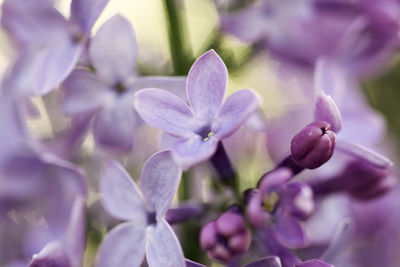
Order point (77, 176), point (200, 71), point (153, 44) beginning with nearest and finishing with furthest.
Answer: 1. point (200, 71)
2. point (77, 176)
3. point (153, 44)

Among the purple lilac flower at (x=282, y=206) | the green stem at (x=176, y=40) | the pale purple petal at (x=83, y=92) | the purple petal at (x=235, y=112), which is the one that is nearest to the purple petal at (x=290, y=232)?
the purple lilac flower at (x=282, y=206)

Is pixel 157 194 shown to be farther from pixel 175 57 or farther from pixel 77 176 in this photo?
pixel 175 57

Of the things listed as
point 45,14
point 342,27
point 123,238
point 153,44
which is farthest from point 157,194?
point 153,44

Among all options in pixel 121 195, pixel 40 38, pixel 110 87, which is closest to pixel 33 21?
pixel 40 38

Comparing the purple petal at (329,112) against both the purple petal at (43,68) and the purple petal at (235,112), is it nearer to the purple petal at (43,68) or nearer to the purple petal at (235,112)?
the purple petal at (235,112)

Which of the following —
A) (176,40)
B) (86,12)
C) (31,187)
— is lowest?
(31,187)

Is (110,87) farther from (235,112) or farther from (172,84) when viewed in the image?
(235,112)

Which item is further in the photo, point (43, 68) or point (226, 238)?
point (43, 68)
